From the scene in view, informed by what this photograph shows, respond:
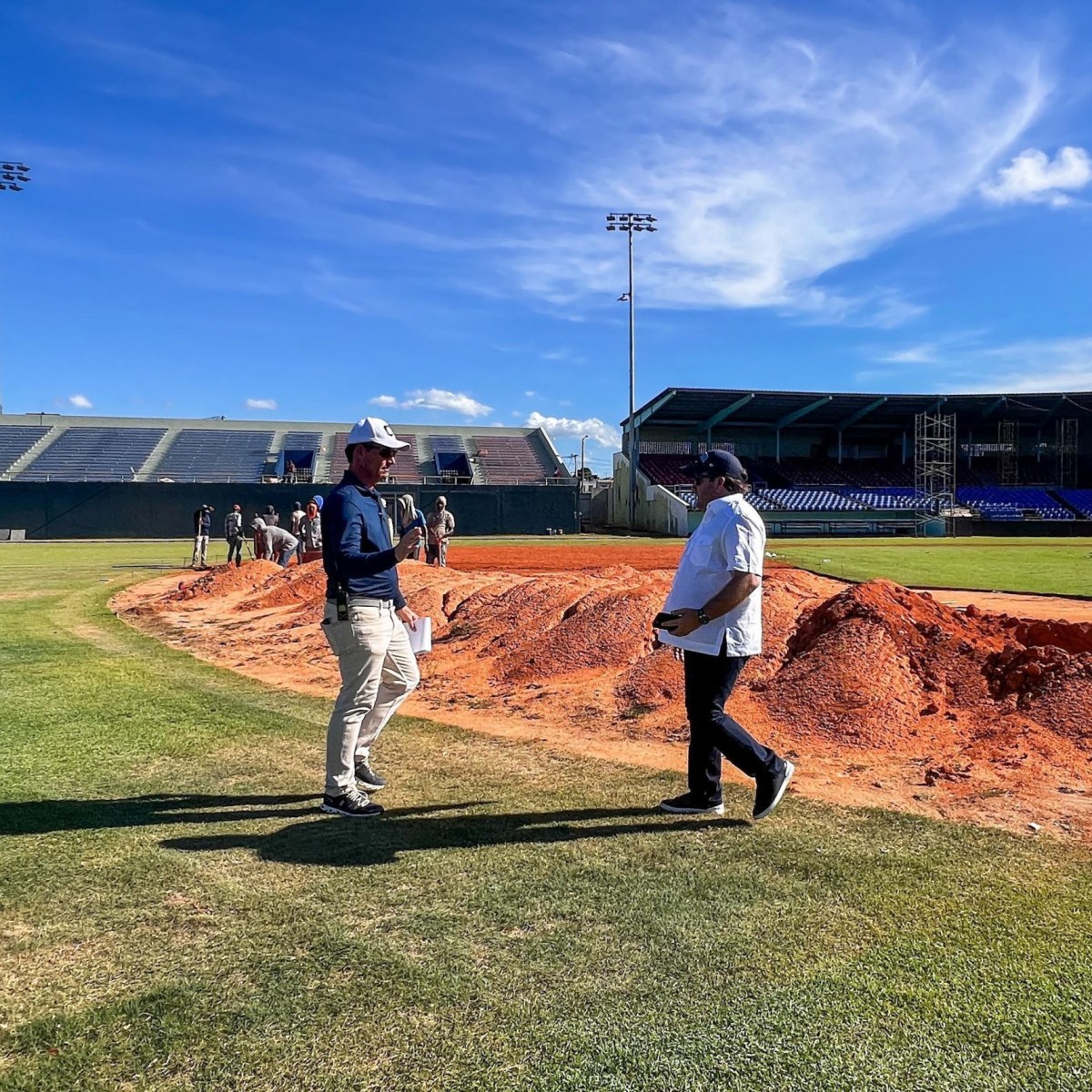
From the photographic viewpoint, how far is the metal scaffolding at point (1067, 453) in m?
54.8

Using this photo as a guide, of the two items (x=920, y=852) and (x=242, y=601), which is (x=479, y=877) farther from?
(x=242, y=601)

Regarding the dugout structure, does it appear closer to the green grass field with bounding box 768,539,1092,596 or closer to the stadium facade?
the stadium facade

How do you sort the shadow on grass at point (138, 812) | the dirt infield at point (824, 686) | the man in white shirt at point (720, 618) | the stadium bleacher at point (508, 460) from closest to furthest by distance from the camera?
the man in white shirt at point (720, 618) → the shadow on grass at point (138, 812) → the dirt infield at point (824, 686) → the stadium bleacher at point (508, 460)

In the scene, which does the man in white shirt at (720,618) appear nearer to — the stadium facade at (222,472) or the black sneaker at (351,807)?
the black sneaker at (351,807)

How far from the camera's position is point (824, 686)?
6.45 metres

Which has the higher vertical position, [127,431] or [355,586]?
[127,431]

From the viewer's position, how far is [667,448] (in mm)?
54500

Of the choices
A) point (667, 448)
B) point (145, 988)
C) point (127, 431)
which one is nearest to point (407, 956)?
point (145, 988)

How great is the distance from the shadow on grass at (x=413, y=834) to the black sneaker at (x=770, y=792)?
13 centimetres

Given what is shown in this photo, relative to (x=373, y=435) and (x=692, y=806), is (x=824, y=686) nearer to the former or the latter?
(x=692, y=806)

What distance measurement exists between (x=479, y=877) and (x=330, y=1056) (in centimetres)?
124

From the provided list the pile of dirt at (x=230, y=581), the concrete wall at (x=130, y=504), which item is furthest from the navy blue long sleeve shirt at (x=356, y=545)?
the concrete wall at (x=130, y=504)

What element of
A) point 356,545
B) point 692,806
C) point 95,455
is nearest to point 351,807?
point 356,545

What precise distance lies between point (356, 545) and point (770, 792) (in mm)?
2443
